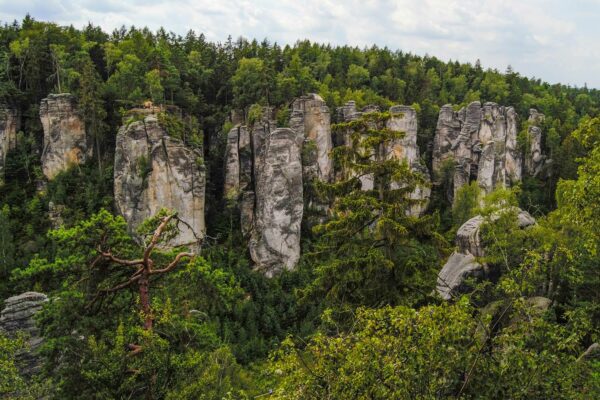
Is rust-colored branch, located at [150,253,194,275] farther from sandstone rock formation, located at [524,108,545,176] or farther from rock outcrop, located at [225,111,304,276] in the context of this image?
sandstone rock formation, located at [524,108,545,176]

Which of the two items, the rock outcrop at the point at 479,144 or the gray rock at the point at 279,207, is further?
the rock outcrop at the point at 479,144

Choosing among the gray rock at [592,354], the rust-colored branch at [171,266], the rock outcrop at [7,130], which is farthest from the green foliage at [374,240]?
the rock outcrop at [7,130]

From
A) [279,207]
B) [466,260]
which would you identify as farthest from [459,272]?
[279,207]

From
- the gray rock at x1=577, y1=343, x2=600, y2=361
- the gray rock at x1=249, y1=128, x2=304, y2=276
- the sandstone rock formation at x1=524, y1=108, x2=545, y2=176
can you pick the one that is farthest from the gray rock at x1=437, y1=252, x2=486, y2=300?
→ the sandstone rock formation at x1=524, y1=108, x2=545, y2=176

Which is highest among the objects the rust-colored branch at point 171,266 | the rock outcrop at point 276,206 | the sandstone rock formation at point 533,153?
the sandstone rock formation at point 533,153

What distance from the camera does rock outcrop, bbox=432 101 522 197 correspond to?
48209 millimetres

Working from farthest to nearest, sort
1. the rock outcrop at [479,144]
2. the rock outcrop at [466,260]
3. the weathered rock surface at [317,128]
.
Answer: the rock outcrop at [479,144], the weathered rock surface at [317,128], the rock outcrop at [466,260]

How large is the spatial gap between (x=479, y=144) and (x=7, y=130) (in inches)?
1698

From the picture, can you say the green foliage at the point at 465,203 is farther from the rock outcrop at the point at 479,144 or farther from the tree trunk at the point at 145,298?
the tree trunk at the point at 145,298

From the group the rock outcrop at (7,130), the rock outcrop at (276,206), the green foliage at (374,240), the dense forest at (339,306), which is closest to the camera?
the dense forest at (339,306)

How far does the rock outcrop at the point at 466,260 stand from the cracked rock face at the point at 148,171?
21034 millimetres

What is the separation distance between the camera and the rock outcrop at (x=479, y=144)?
48.2m

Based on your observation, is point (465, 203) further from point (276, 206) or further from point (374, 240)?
point (374, 240)

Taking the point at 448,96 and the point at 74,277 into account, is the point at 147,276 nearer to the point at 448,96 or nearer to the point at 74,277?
the point at 74,277
